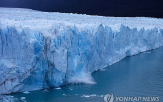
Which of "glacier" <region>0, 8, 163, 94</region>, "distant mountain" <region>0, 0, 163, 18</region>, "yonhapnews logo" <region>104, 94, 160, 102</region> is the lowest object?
"yonhapnews logo" <region>104, 94, 160, 102</region>

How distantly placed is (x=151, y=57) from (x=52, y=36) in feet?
18.7

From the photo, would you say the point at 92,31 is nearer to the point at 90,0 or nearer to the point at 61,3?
the point at 61,3

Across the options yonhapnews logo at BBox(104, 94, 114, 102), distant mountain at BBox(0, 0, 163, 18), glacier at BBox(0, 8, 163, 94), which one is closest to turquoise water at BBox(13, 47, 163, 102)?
yonhapnews logo at BBox(104, 94, 114, 102)

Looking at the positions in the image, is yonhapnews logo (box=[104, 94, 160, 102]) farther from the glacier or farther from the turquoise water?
the glacier

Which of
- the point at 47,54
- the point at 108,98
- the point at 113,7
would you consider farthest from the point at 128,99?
the point at 113,7

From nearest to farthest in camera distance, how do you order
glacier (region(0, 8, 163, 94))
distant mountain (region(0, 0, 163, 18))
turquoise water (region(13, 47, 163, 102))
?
glacier (region(0, 8, 163, 94))
turquoise water (region(13, 47, 163, 102))
distant mountain (region(0, 0, 163, 18))

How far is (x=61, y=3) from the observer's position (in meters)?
23.2

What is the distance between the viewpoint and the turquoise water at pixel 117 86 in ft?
17.2

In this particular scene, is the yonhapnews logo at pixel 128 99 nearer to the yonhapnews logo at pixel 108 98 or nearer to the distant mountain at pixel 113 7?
the yonhapnews logo at pixel 108 98

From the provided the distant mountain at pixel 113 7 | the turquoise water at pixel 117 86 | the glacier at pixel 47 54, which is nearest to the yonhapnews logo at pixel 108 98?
the turquoise water at pixel 117 86

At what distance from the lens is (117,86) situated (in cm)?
618

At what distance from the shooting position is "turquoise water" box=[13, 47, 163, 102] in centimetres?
525

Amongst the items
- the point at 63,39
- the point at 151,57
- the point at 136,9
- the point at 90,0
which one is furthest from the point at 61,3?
the point at 63,39

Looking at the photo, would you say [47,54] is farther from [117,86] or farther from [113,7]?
[113,7]
